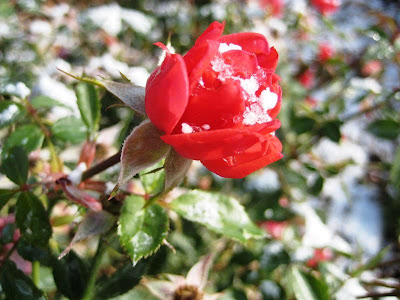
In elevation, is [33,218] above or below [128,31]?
above

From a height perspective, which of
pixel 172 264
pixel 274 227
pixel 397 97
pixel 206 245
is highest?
pixel 397 97

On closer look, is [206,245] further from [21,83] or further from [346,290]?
[21,83]

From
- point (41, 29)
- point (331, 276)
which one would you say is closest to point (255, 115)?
point (331, 276)

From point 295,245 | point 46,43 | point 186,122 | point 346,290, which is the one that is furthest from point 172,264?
point 46,43

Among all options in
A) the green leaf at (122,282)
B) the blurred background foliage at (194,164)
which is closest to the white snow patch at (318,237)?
the blurred background foliage at (194,164)

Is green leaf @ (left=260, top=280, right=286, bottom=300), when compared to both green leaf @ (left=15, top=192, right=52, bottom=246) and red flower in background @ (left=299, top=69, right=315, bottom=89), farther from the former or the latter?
red flower in background @ (left=299, top=69, right=315, bottom=89)

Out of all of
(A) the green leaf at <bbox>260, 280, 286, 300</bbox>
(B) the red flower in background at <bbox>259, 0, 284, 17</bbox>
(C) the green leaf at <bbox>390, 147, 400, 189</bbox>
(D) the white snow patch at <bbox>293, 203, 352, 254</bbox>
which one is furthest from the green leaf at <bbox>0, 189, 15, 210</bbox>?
(B) the red flower in background at <bbox>259, 0, 284, 17</bbox>

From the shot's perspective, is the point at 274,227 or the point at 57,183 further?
the point at 274,227
